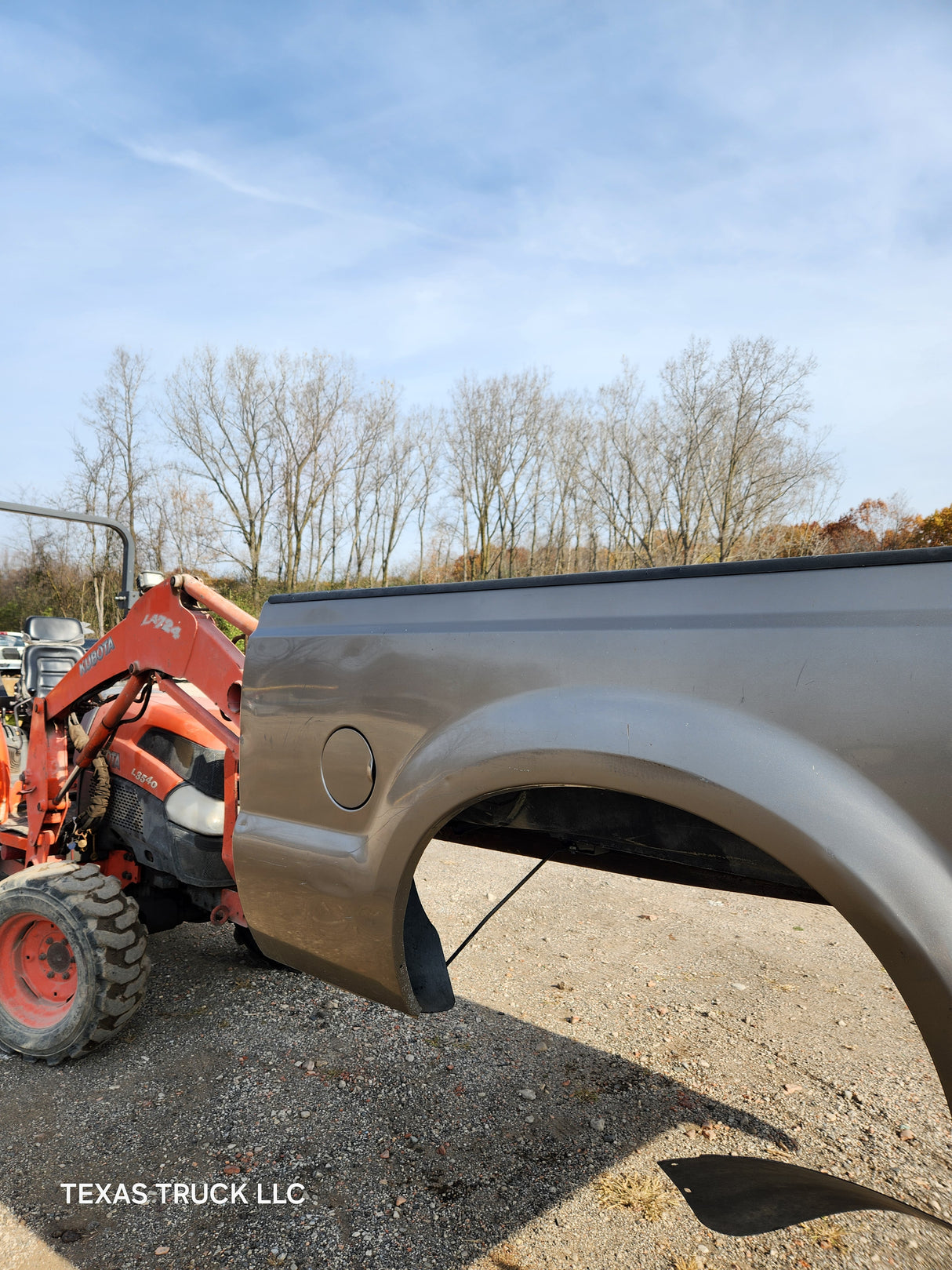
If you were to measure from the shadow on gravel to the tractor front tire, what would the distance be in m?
0.16

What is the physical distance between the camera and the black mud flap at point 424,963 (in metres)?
1.90

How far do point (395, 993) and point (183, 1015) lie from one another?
212cm

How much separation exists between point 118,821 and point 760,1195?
2921 mm

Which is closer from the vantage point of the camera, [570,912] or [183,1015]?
[183,1015]

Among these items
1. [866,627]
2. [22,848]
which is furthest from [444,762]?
[22,848]

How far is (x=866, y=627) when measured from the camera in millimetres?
1186

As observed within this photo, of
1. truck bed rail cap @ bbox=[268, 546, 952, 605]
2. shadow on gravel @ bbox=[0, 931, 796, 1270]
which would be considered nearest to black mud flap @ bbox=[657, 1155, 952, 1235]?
shadow on gravel @ bbox=[0, 931, 796, 1270]

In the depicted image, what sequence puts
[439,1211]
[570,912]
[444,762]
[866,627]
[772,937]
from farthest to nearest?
[570,912], [772,937], [439,1211], [444,762], [866,627]

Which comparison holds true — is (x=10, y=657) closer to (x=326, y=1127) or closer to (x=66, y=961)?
(x=66, y=961)

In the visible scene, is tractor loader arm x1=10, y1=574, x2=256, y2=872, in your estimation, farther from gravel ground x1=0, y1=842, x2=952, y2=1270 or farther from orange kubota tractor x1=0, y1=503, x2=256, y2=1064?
gravel ground x1=0, y1=842, x2=952, y2=1270

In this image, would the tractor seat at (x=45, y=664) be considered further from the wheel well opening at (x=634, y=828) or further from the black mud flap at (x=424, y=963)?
the wheel well opening at (x=634, y=828)

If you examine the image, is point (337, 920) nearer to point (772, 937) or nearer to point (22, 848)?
point (22, 848)

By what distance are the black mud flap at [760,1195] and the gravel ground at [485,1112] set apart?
570 mm

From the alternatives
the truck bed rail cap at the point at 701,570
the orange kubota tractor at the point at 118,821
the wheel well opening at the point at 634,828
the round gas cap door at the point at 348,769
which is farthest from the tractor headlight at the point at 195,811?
the truck bed rail cap at the point at 701,570
